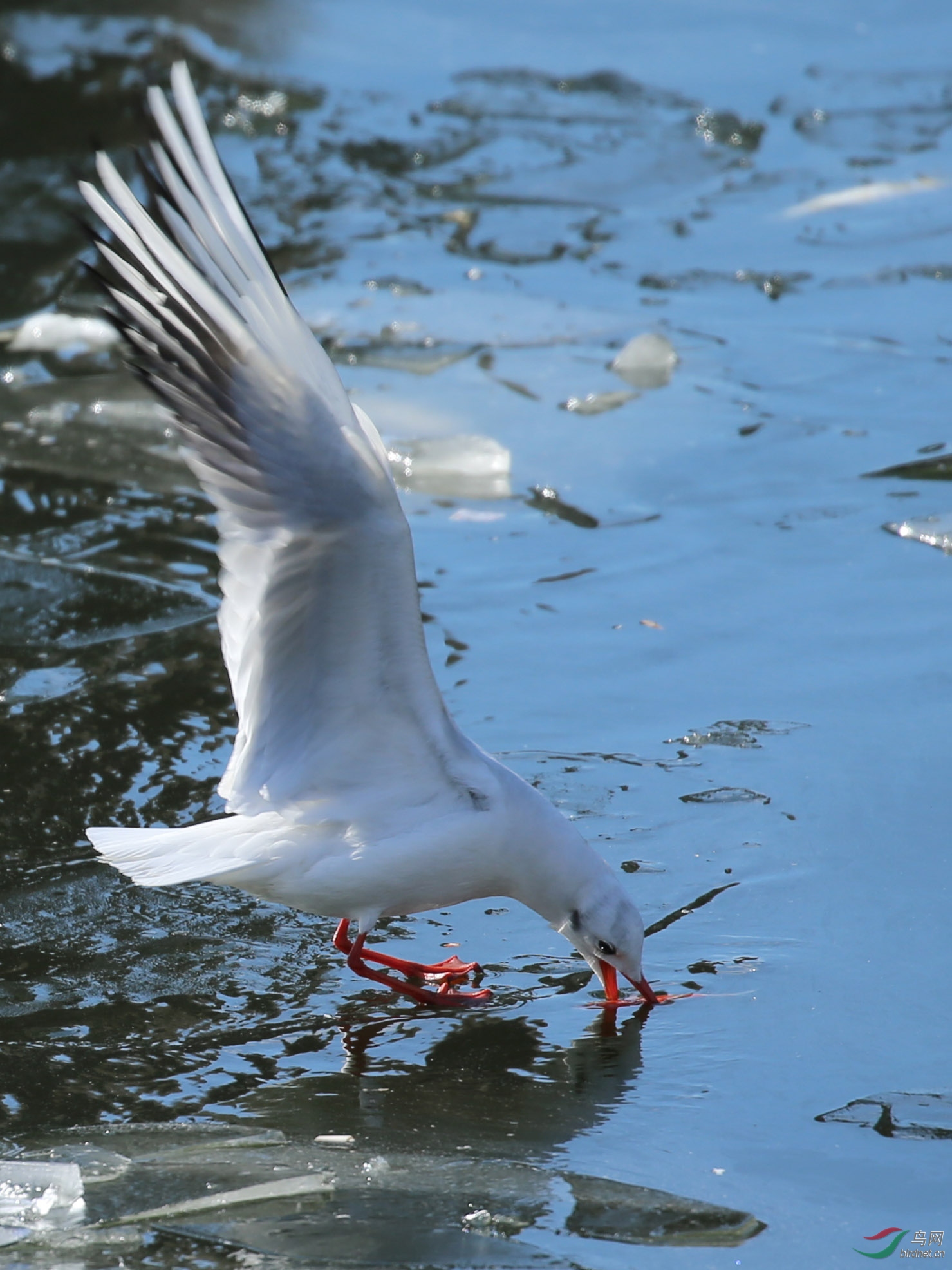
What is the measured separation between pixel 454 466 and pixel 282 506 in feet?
9.58

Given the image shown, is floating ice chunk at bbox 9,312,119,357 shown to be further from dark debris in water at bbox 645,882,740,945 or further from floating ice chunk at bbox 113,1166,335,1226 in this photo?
floating ice chunk at bbox 113,1166,335,1226

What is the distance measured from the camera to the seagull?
3.22m

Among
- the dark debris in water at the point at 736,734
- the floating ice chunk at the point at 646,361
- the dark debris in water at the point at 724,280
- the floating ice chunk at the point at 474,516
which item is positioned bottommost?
the dark debris in water at the point at 736,734

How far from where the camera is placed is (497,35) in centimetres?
1122

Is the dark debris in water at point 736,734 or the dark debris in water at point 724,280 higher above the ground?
the dark debris in water at point 724,280

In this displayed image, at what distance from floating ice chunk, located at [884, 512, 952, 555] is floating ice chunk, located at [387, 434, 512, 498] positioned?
4.77 ft

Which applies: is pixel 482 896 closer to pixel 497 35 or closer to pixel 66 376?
pixel 66 376

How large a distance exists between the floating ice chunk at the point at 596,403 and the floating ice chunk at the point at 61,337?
2.13m

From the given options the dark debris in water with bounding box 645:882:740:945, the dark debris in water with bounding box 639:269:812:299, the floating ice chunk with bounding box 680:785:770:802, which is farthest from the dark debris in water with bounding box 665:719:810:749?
the dark debris in water with bounding box 639:269:812:299

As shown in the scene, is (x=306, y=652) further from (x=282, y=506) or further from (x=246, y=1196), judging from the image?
(x=246, y=1196)

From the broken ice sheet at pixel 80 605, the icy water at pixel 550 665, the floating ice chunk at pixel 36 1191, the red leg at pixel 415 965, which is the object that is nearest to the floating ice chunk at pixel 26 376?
the icy water at pixel 550 665

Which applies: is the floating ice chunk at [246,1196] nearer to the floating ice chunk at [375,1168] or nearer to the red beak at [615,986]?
the floating ice chunk at [375,1168]

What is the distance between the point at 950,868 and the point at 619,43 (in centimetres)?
842

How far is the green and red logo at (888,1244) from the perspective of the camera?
2691mm
